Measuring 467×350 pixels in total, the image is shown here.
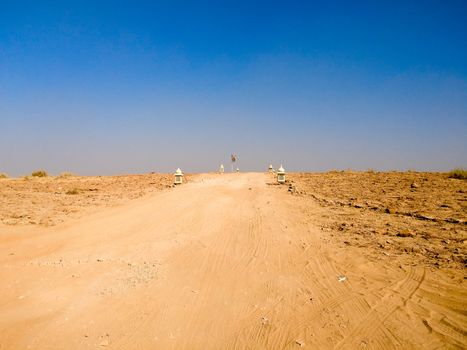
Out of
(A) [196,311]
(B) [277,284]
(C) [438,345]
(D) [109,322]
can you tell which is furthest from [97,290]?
(C) [438,345]

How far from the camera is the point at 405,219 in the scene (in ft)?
27.5

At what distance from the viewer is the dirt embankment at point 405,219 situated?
6188mm

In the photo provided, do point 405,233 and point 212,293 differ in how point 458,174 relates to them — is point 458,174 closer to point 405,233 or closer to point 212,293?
point 405,233

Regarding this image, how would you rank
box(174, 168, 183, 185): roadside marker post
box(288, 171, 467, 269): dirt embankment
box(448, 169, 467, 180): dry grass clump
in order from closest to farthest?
1. box(288, 171, 467, 269): dirt embankment
2. box(448, 169, 467, 180): dry grass clump
3. box(174, 168, 183, 185): roadside marker post

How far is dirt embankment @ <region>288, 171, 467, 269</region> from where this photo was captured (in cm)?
619

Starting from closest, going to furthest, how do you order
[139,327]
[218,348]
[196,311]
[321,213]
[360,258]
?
[218,348]
[139,327]
[196,311]
[360,258]
[321,213]

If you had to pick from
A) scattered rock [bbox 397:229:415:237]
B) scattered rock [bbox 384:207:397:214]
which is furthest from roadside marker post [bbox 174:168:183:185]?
scattered rock [bbox 397:229:415:237]

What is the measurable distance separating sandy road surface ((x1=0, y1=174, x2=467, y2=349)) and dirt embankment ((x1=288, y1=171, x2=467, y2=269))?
0.70 meters

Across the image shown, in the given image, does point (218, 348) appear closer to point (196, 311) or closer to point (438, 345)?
point (196, 311)

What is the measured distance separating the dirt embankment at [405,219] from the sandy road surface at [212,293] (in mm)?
704

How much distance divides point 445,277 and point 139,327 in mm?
4942

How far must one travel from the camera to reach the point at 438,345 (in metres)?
3.55

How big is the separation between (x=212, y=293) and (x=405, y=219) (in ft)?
20.4

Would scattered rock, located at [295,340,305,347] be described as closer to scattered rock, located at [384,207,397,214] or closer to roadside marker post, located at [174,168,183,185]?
scattered rock, located at [384,207,397,214]
